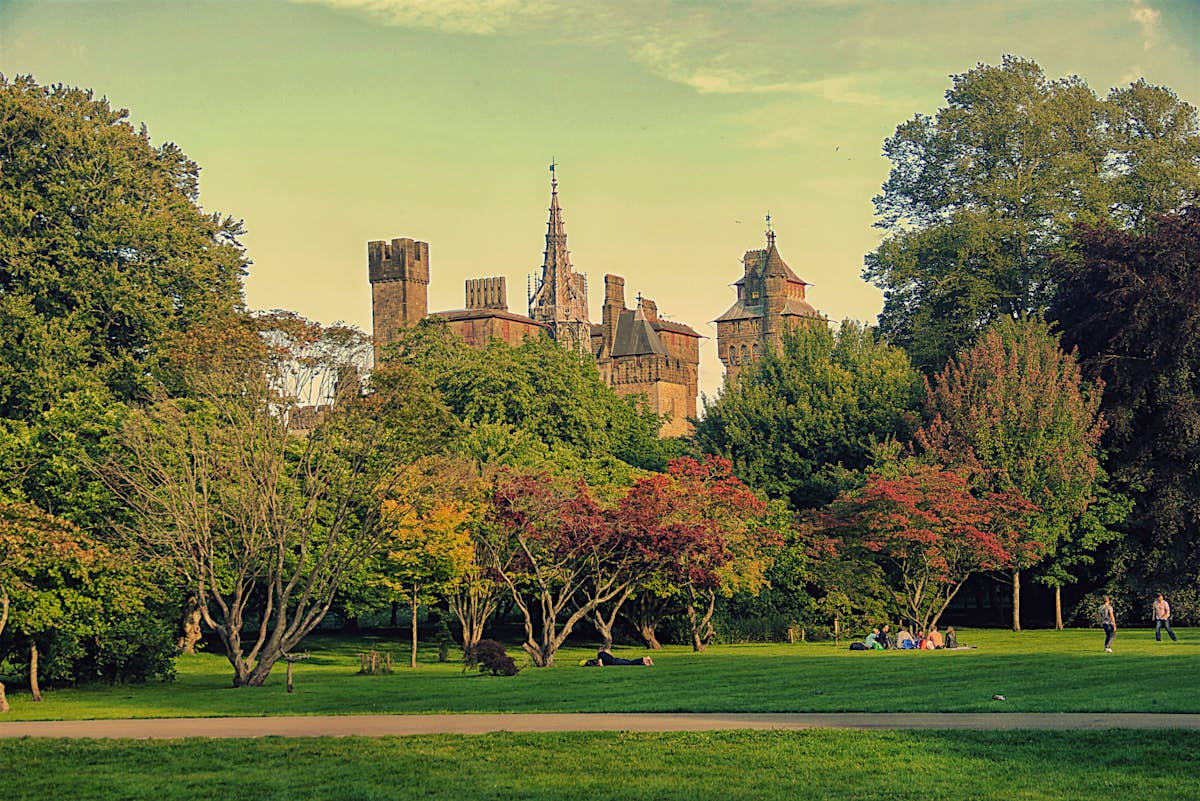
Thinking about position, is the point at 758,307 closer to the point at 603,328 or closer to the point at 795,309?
the point at 795,309

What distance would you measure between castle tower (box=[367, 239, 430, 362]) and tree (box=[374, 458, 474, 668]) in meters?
66.0

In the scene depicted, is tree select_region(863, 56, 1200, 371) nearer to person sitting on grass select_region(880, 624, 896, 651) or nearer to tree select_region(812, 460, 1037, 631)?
tree select_region(812, 460, 1037, 631)

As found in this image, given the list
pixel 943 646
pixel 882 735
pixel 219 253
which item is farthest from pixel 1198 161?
pixel 882 735

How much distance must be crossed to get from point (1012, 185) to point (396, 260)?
5767 centimetres

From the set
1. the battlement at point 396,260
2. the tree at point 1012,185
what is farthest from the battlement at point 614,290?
the tree at point 1012,185

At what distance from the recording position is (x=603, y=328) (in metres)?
124

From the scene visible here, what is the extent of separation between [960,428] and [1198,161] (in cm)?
1748

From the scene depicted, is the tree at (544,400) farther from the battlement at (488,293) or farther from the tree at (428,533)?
the battlement at (488,293)

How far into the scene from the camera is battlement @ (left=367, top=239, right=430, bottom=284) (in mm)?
102812

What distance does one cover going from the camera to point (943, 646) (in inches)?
1471

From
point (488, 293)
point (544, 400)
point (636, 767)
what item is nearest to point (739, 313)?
point (488, 293)

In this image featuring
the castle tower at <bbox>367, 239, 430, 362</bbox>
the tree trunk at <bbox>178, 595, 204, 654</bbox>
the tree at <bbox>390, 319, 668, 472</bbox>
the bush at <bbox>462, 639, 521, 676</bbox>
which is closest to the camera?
the bush at <bbox>462, 639, 521, 676</bbox>

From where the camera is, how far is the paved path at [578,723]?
17.5 m

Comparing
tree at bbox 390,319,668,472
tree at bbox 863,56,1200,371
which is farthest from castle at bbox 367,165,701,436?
tree at bbox 863,56,1200,371
